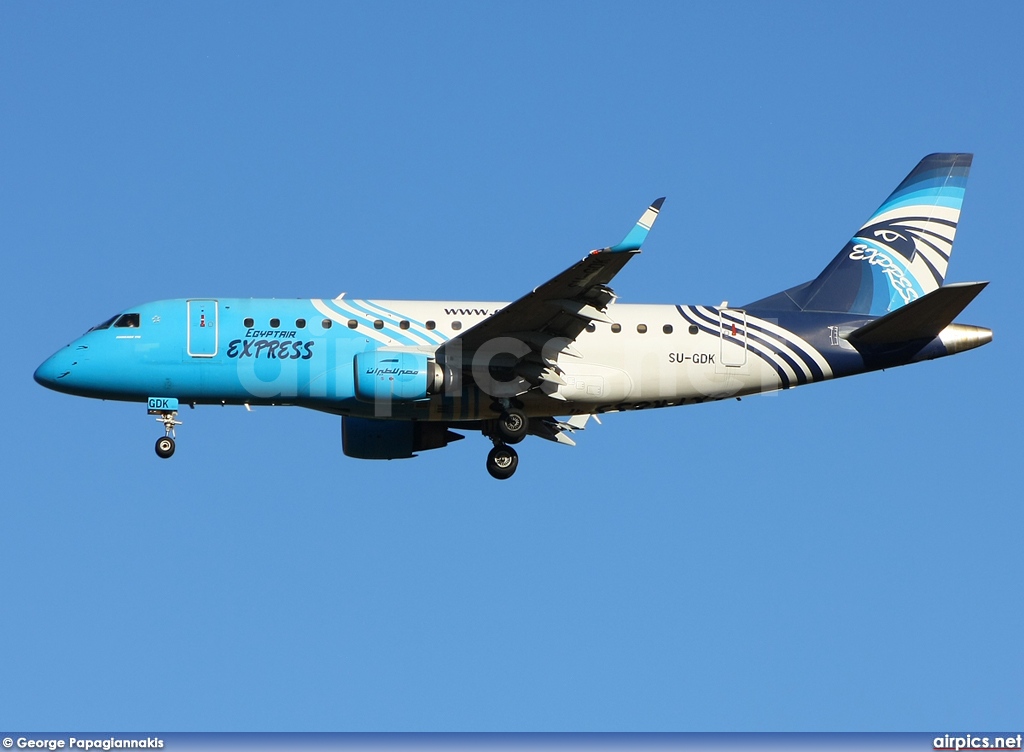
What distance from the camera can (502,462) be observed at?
39.1 metres

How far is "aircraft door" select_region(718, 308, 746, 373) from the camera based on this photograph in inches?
1522

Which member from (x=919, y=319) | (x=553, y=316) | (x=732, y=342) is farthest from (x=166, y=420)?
(x=919, y=319)

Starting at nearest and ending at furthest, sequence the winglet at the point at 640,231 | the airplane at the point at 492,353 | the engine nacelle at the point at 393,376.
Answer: the winglet at the point at 640,231
the engine nacelle at the point at 393,376
the airplane at the point at 492,353

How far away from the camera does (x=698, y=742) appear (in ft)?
91.0

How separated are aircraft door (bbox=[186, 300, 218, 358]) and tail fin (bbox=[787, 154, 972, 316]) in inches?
593

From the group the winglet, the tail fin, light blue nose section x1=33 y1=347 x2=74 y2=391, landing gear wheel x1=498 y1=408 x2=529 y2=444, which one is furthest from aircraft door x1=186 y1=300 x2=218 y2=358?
the tail fin

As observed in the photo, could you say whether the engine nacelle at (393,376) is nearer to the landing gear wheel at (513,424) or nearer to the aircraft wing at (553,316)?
the aircraft wing at (553,316)

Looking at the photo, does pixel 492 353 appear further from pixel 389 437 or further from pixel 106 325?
pixel 106 325

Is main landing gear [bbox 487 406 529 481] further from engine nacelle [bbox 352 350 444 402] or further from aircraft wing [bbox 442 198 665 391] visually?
engine nacelle [bbox 352 350 444 402]

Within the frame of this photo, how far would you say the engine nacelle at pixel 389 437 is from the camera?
133 ft

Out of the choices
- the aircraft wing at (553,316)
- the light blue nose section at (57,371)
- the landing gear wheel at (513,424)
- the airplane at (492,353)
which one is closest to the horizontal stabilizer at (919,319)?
the airplane at (492,353)

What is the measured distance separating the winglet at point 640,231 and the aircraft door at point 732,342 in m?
6.22

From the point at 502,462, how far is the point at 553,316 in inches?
187

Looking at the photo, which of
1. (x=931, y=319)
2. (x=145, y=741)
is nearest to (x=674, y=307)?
(x=931, y=319)
